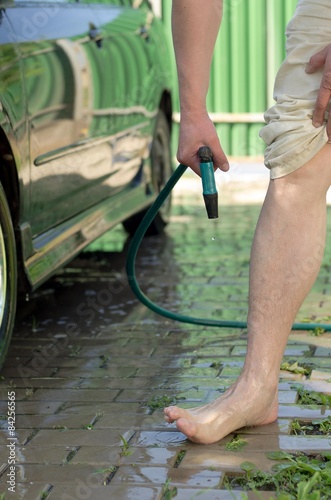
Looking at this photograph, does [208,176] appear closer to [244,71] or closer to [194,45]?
[194,45]

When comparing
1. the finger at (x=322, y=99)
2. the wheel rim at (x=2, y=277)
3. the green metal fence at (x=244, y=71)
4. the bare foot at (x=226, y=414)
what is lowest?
the green metal fence at (x=244, y=71)

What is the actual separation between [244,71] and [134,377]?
310 inches

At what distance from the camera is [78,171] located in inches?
185

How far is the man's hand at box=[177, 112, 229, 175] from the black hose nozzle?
0.10 ft

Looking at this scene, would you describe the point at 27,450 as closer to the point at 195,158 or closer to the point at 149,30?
the point at 195,158

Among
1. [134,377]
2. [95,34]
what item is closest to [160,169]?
[95,34]

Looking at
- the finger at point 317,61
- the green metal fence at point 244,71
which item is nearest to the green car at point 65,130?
the finger at point 317,61

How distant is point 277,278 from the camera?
3.14 metres

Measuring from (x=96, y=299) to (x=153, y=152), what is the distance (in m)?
1.72

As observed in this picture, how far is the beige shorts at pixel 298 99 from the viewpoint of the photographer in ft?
10.1

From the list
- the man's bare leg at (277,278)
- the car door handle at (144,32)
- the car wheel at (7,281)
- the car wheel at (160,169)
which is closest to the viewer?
the man's bare leg at (277,278)

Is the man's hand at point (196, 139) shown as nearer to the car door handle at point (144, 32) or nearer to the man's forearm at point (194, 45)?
the man's forearm at point (194, 45)

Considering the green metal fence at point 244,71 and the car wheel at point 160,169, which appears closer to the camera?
the car wheel at point 160,169

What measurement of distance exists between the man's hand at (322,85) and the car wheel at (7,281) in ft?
4.23
